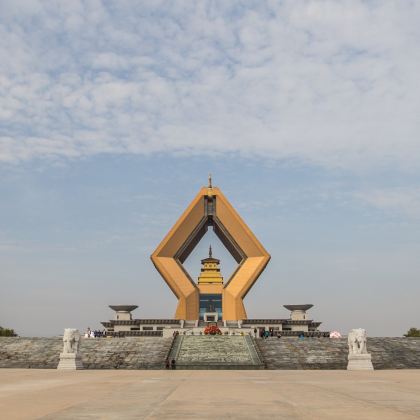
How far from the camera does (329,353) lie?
→ 67.0 feet

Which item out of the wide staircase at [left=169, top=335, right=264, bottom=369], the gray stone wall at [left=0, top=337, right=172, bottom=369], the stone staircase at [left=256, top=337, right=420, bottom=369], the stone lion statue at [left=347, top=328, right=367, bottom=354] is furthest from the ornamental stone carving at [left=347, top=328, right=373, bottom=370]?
the gray stone wall at [left=0, top=337, right=172, bottom=369]

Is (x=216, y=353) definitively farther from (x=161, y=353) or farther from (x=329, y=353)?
(x=329, y=353)

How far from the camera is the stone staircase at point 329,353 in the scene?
63.0ft

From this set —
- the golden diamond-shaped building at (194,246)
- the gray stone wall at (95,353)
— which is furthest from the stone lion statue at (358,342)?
the golden diamond-shaped building at (194,246)

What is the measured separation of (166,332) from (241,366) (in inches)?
492

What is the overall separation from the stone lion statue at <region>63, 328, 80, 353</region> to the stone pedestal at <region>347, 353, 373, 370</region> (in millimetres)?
9451

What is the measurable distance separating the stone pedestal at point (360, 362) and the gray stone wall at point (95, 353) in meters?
6.61
